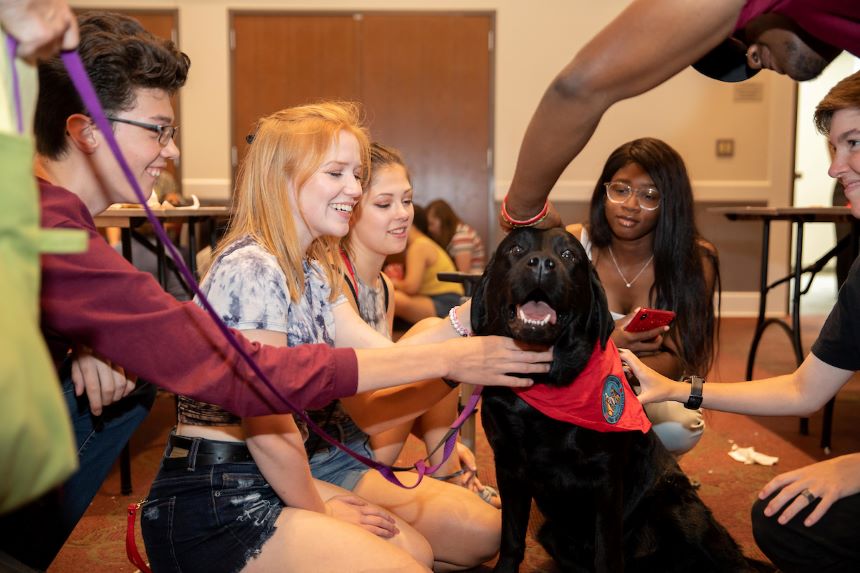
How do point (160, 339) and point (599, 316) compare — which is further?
point (599, 316)

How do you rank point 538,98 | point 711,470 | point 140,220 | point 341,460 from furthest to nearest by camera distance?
point 538,98 → point 711,470 → point 140,220 → point 341,460

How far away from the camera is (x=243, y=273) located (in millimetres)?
1868

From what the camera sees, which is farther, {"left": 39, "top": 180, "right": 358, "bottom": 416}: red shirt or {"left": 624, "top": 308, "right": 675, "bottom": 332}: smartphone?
{"left": 624, "top": 308, "right": 675, "bottom": 332}: smartphone

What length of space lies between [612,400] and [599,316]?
0.21 m

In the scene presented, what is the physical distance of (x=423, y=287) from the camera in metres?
6.17

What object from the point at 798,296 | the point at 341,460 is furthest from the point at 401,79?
the point at 341,460

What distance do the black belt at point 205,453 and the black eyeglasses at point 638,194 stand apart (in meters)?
1.81

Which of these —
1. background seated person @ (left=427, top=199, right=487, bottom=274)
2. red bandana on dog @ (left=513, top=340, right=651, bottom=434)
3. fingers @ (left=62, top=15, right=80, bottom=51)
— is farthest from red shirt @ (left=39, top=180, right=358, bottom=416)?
background seated person @ (left=427, top=199, right=487, bottom=274)

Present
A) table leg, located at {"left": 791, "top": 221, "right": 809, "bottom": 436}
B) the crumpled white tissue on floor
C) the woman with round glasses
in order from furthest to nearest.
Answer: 1. table leg, located at {"left": 791, "top": 221, "right": 809, "bottom": 436}
2. the crumpled white tissue on floor
3. the woman with round glasses

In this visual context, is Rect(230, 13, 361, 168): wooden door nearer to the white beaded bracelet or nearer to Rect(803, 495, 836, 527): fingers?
the white beaded bracelet

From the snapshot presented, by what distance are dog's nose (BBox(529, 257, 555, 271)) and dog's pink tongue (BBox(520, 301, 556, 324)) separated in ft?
0.33

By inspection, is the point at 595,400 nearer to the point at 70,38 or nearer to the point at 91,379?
the point at 91,379

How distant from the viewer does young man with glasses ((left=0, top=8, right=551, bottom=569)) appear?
1401 millimetres

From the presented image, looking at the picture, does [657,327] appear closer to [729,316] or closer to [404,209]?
[404,209]
